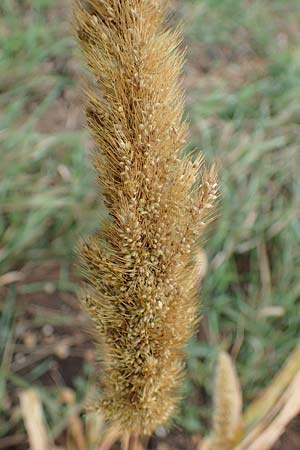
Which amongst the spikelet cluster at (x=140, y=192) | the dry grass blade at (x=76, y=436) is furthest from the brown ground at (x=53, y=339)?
the spikelet cluster at (x=140, y=192)

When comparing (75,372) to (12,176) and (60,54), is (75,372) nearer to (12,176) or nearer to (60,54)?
(12,176)

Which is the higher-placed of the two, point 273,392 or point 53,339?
point 273,392

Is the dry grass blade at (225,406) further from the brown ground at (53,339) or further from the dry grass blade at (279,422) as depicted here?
the brown ground at (53,339)

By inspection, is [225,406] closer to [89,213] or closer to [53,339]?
[53,339]

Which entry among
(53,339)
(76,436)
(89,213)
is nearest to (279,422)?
(76,436)

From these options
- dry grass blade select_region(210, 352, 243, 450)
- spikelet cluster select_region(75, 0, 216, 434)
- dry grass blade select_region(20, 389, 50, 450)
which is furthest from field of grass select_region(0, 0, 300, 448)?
spikelet cluster select_region(75, 0, 216, 434)

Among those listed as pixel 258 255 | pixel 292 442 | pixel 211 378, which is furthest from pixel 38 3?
pixel 292 442

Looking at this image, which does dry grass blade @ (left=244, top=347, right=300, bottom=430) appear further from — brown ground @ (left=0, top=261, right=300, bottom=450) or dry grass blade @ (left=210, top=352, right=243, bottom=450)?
Result: brown ground @ (left=0, top=261, right=300, bottom=450)
